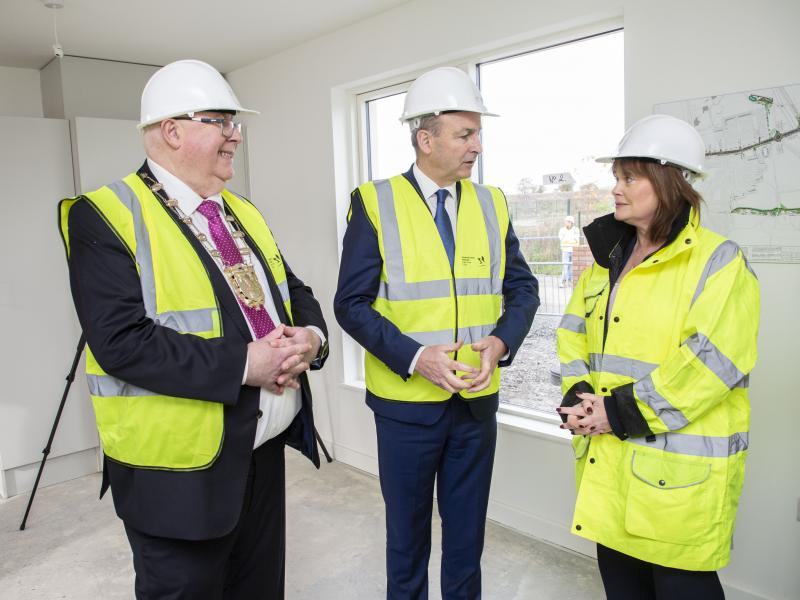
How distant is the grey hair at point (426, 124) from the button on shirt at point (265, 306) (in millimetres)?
714

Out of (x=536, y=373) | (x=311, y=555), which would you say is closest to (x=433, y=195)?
(x=536, y=373)

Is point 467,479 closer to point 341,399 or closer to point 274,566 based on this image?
point 274,566

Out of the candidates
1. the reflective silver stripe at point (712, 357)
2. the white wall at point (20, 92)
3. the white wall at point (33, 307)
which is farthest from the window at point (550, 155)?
the white wall at point (20, 92)

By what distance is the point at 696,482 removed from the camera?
142cm

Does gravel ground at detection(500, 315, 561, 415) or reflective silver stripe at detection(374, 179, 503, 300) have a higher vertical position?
reflective silver stripe at detection(374, 179, 503, 300)

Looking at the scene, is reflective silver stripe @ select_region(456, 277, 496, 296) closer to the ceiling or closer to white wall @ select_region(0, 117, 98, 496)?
the ceiling

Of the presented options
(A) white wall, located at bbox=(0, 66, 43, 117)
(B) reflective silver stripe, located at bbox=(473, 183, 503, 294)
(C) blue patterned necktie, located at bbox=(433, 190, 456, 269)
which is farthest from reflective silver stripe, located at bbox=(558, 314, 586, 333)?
(A) white wall, located at bbox=(0, 66, 43, 117)

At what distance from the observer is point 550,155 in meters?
2.90

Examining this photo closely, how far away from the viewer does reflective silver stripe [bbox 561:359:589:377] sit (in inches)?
67.4

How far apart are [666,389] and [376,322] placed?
829mm

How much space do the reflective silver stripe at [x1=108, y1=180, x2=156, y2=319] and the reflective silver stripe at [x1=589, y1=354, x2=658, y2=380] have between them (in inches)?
44.6

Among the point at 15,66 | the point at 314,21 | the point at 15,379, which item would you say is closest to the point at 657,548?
the point at 314,21

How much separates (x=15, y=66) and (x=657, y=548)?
4757mm

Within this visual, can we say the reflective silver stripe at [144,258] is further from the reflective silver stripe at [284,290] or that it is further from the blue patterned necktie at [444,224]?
the blue patterned necktie at [444,224]
